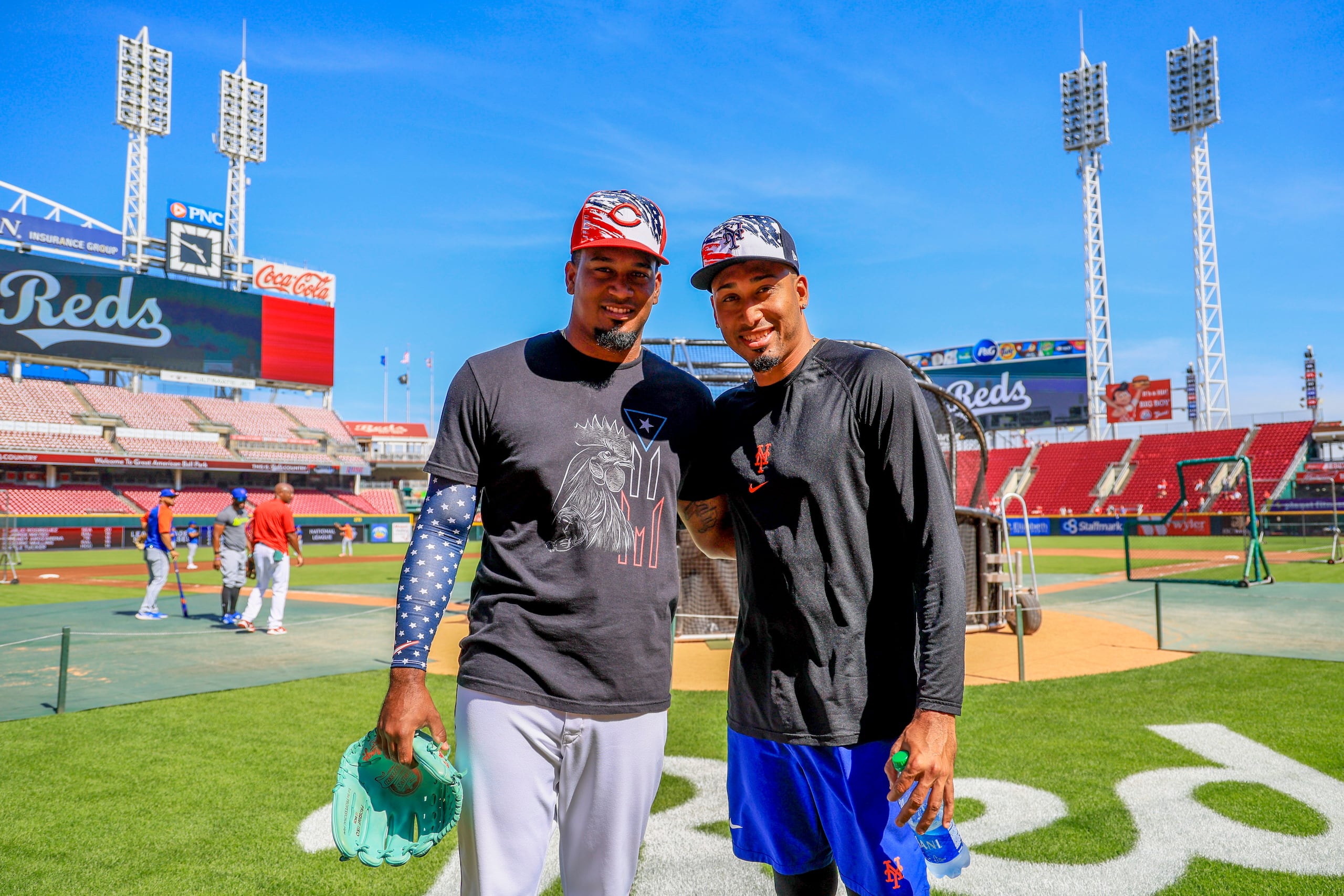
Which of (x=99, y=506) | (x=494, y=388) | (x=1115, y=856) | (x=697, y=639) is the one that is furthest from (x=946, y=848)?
(x=99, y=506)

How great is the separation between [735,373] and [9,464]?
44.0 metres

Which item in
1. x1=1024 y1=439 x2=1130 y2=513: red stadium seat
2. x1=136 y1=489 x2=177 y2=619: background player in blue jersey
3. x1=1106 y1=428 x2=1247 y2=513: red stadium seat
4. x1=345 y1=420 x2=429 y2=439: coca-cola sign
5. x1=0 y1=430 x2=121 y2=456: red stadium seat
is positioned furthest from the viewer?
x1=345 y1=420 x2=429 y2=439: coca-cola sign

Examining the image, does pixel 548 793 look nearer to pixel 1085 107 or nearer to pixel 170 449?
pixel 170 449

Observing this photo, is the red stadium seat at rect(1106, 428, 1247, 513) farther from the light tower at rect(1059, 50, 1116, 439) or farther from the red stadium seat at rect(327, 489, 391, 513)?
the red stadium seat at rect(327, 489, 391, 513)

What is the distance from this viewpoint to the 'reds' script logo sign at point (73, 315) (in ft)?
150

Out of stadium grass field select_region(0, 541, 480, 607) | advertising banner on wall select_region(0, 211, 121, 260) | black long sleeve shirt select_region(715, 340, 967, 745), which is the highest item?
advertising banner on wall select_region(0, 211, 121, 260)

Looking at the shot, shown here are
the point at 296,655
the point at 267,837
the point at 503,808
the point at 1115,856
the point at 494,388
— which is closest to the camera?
the point at 503,808

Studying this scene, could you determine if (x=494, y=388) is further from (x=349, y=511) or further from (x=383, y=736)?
(x=349, y=511)

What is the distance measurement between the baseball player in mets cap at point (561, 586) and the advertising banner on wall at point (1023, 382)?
57694 millimetres

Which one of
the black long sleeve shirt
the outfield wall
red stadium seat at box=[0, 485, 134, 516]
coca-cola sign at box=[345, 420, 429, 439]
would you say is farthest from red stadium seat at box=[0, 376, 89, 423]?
the black long sleeve shirt

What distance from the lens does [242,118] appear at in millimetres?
57594

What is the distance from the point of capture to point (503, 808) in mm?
2189

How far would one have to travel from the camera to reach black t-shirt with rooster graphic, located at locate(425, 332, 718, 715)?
2.26 m

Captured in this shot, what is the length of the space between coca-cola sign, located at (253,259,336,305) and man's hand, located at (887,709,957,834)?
199 ft
